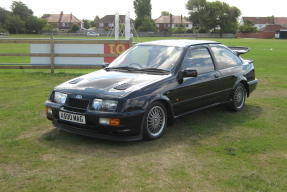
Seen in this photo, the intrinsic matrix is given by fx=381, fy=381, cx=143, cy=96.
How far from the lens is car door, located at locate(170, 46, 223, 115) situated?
20.2ft

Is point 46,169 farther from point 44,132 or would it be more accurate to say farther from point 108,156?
point 44,132

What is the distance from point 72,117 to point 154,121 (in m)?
1.21

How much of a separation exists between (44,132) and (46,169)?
1.68 meters

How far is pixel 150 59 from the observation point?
648 cm

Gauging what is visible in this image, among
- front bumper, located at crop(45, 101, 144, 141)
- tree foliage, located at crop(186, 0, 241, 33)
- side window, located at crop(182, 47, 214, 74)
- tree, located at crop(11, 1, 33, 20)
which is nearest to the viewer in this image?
front bumper, located at crop(45, 101, 144, 141)

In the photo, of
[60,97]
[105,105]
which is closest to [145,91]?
[105,105]

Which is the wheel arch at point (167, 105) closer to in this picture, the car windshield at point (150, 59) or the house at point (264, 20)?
the car windshield at point (150, 59)

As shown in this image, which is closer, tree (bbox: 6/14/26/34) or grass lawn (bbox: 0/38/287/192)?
grass lawn (bbox: 0/38/287/192)

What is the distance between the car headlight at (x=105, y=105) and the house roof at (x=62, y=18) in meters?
145

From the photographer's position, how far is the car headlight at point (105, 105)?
5266 mm

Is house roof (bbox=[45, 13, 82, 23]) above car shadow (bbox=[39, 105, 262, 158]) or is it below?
above

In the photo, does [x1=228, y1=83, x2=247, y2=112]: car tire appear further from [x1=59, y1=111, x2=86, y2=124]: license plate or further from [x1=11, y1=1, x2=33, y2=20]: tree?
[x1=11, y1=1, x2=33, y2=20]: tree

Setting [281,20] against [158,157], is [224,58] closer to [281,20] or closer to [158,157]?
[158,157]

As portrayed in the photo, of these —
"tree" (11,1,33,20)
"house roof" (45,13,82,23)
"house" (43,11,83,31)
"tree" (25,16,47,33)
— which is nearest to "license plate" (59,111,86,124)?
"tree" (25,16,47,33)
